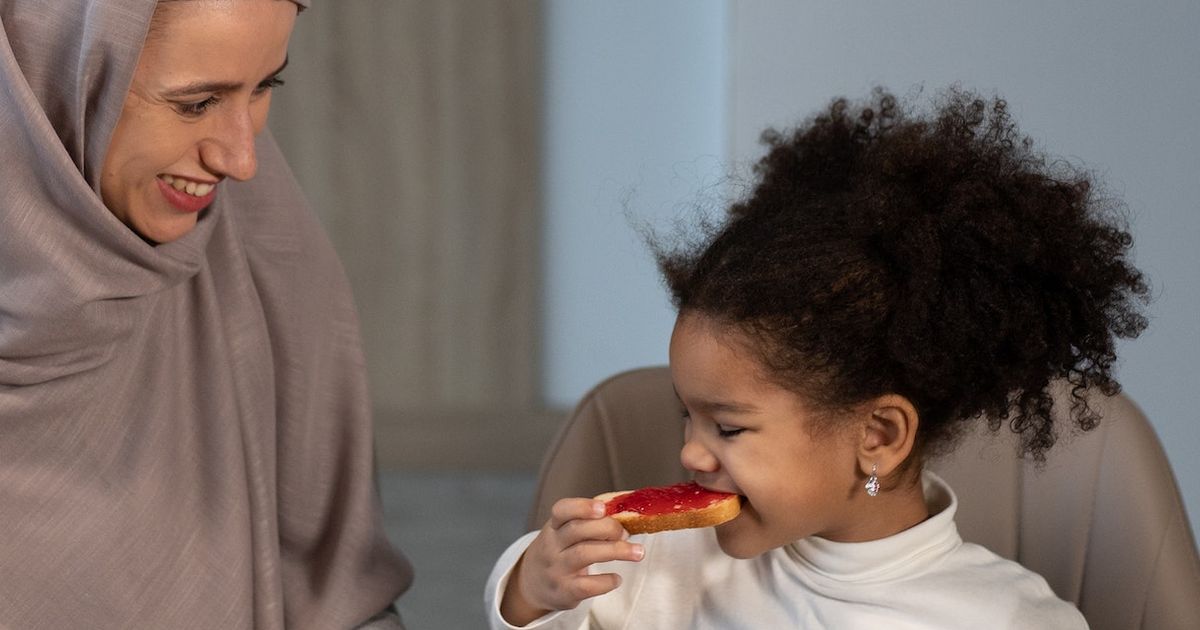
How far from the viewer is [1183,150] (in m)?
3.09

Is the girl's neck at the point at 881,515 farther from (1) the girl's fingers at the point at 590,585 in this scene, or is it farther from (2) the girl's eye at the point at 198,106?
(2) the girl's eye at the point at 198,106

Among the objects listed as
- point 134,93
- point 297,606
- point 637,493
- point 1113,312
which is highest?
point 134,93

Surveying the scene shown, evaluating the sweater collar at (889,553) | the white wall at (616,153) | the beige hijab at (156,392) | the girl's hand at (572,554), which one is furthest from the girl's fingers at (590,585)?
the white wall at (616,153)

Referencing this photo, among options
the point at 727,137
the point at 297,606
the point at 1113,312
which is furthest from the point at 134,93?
the point at 727,137

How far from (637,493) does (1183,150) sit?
2.09 m

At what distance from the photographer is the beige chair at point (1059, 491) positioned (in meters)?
1.72

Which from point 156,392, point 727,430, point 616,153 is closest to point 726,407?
point 727,430

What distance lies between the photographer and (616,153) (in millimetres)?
4652

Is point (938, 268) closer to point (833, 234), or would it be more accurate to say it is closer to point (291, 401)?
point (833, 234)

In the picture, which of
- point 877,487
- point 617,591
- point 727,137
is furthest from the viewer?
point 727,137

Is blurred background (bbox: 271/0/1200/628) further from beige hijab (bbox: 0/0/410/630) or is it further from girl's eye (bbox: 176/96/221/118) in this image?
girl's eye (bbox: 176/96/221/118)

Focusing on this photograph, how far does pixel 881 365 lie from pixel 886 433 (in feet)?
0.29

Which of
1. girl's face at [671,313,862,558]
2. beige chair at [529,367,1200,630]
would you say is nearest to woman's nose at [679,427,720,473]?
girl's face at [671,313,862,558]

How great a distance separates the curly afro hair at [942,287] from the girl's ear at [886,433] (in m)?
0.02
